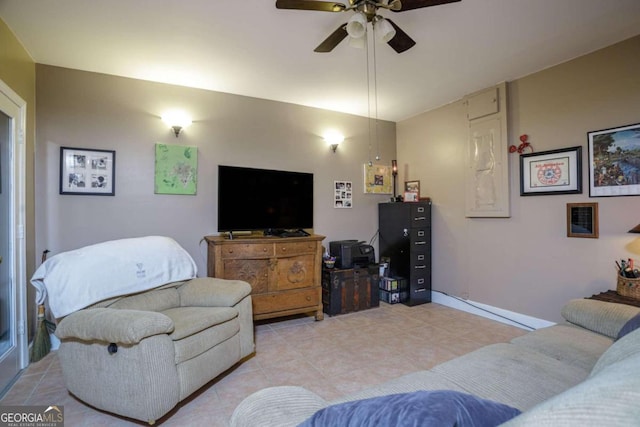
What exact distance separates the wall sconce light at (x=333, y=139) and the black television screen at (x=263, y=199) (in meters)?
0.57

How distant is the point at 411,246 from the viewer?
3.83 m

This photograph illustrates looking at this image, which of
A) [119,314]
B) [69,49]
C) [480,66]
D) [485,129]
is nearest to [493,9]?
[480,66]

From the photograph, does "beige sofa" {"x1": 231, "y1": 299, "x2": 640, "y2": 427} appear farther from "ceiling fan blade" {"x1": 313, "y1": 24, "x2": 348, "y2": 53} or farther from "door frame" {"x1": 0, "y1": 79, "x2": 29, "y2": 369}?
"door frame" {"x1": 0, "y1": 79, "x2": 29, "y2": 369}

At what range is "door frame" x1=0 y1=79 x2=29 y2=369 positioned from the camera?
7.25ft

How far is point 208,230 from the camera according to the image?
3.32 meters

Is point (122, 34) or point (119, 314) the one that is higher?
point (122, 34)

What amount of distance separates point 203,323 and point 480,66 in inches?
127

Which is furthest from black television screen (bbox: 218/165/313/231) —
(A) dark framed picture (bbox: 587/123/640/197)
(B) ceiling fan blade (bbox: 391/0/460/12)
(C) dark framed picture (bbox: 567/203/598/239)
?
(A) dark framed picture (bbox: 587/123/640/197)

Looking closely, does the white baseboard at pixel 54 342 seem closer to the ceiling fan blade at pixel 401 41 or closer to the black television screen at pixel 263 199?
the black television screen at pixel 263 199

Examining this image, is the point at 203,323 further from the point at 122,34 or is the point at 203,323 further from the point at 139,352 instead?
the point at 122,34

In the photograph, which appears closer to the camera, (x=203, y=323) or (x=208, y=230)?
(x=203, y=323)

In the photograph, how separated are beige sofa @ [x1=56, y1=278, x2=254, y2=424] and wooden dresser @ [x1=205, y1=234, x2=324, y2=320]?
0.87m

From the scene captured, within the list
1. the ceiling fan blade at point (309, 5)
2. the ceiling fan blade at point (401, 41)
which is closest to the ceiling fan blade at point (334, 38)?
the ceiling fan blade at point (309, 5)
